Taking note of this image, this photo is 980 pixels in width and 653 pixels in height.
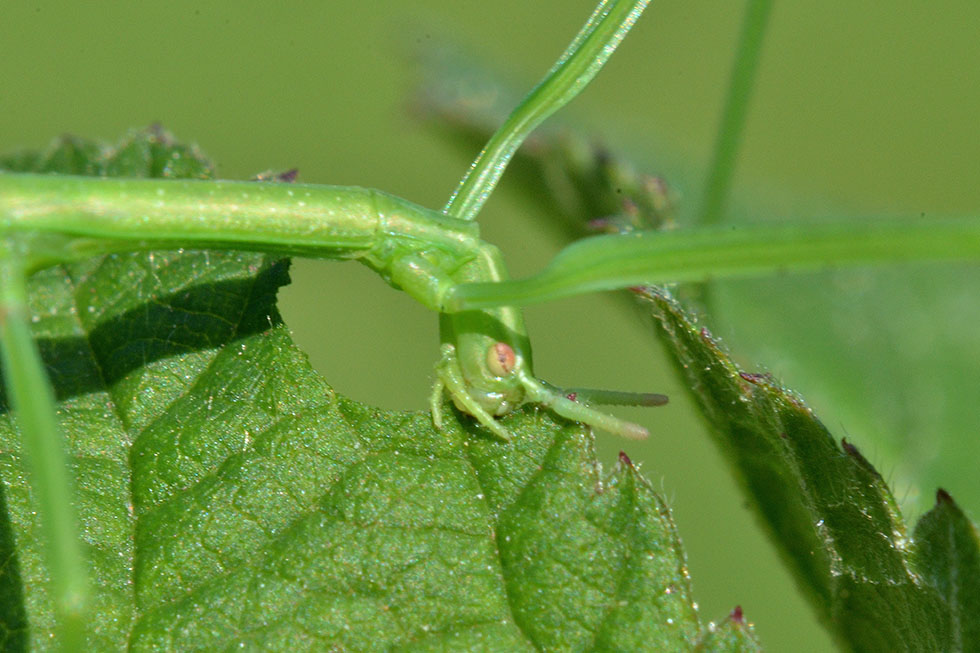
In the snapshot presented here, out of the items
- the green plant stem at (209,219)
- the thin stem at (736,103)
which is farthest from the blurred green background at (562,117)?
the green plant stem at (209,219)

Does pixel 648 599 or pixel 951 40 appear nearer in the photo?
pixel 648 599

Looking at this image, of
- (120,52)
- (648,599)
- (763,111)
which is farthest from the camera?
(763,111)

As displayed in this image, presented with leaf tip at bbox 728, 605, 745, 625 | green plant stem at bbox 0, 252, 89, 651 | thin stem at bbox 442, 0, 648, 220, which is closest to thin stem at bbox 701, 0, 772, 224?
thin stem at bbox 442, 0, 648, 220

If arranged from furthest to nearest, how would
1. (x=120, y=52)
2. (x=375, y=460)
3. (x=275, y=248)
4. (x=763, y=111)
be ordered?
(x=763, y=111) < (x=120, y=52) < (x=275, y=248) < (x=375, y=460)

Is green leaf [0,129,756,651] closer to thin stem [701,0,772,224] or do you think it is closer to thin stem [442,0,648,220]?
thin stem [442,0,648,220]

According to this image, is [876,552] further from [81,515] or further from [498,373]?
[81,515]

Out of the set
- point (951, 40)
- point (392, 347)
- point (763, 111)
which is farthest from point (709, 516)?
point (951, 40)

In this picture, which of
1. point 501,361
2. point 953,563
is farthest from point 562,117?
point 953,563
